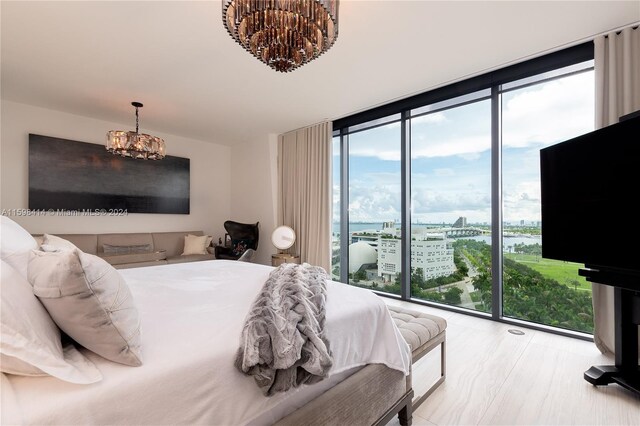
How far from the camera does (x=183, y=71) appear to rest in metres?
2.87

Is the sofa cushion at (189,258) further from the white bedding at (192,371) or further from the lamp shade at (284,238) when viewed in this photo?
the white bedding at (192,371)

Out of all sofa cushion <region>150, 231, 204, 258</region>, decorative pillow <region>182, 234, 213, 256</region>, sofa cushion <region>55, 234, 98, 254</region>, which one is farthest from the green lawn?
sofa cushion <region>55, 234, 98, 254</region>

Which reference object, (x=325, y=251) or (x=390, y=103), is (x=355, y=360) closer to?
(x=325, y=251)

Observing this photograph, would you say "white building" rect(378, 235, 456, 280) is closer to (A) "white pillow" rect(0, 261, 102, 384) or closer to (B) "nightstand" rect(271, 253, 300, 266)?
(B) "nightstand" rect(271, 253, 300, 266)

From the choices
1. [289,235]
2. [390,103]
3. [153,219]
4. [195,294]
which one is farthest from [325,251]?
[153,219]

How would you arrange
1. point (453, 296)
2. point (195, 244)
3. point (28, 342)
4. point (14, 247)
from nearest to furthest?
point (28, 342) → point (14, 247) → point (453, 296) → point (195, 244)

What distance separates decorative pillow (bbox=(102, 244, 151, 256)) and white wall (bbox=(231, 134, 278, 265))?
167cm

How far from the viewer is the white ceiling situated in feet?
6.75

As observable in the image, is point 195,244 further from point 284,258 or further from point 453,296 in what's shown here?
point 453,296

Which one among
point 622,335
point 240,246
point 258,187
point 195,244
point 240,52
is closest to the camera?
point 622,335

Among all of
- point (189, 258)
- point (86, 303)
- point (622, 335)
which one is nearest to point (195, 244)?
point (189, 258)

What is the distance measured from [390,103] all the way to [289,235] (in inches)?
92.7

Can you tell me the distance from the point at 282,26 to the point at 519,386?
2602mm

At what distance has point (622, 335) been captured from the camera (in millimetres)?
1866
